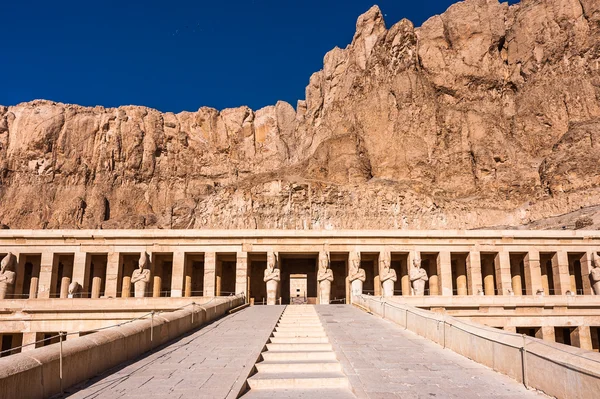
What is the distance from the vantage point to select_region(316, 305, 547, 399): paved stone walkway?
7.08 m

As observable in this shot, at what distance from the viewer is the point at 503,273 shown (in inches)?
1191

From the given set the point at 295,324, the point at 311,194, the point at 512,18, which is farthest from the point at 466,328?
the point at 512,18

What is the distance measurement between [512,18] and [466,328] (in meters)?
96.6

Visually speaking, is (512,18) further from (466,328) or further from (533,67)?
(466,328)

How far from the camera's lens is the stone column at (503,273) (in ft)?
98.6

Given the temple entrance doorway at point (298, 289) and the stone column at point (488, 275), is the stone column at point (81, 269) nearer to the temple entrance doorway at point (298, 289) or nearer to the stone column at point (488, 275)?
the temple entrance doorway at point (298, 289)

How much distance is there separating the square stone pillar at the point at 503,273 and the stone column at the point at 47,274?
1057 inches

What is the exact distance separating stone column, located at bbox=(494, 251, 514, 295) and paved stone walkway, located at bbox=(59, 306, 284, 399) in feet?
71.0

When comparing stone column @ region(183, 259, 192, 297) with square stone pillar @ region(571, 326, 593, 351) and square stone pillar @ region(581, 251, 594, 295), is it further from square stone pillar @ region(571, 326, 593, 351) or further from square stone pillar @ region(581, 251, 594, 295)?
square stone pillar @ region(581, 251, 594, 295)

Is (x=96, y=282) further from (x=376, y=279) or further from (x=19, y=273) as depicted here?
(x=376, y=279)

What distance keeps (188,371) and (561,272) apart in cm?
2815

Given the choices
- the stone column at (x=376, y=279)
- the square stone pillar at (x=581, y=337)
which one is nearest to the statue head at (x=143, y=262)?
the stone column at (x=376, y=279)

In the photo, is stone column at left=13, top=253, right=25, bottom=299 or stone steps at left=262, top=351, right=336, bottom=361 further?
stone column at left=13, top=253, right=25, bottom=299

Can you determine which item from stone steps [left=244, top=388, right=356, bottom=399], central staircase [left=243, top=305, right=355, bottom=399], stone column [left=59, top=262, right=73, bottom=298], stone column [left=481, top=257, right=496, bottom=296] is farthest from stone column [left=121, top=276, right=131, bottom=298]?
stone steps [left=244, top=388, right=356, bottom=399]
